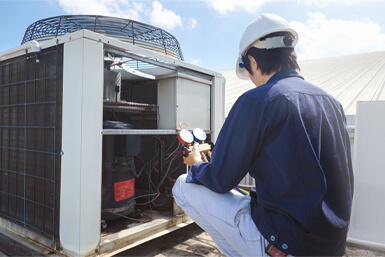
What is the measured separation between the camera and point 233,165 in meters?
1.06

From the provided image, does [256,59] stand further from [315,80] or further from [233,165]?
[315,80]

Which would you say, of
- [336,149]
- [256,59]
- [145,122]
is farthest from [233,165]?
[145,122]

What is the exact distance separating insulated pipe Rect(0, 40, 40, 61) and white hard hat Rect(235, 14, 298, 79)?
130 cm

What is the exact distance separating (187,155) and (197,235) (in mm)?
1189

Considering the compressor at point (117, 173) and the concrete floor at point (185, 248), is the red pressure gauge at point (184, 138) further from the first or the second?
the concrete floor at point (185, 248)

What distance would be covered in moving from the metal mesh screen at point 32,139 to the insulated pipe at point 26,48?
0.14 feet

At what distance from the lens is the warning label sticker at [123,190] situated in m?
2.01

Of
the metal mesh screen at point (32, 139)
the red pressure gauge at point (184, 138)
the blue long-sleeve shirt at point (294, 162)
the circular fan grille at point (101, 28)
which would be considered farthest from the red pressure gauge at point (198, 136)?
the circular fan grille at point (101, 28)

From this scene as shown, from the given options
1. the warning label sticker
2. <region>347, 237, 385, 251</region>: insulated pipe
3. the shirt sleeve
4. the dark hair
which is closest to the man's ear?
the dark hair

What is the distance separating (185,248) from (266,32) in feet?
5.50

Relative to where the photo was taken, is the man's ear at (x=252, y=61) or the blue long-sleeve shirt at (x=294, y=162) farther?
the man's ear at (x=252, y=61)

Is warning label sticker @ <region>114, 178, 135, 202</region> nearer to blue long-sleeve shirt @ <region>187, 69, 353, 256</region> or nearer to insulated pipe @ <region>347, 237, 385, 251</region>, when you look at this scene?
blue long-sleeve shirt @ <region>187, 69, 353, 256</region>

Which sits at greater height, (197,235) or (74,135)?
(74,135)

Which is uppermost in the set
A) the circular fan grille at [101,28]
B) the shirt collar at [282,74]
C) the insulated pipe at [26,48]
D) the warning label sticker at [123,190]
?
the circular fan grille at [101,28]
